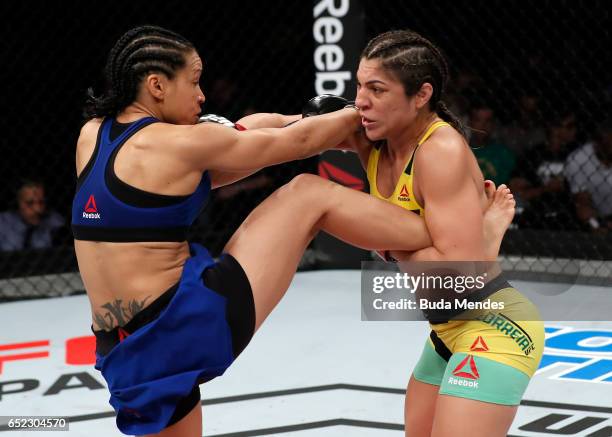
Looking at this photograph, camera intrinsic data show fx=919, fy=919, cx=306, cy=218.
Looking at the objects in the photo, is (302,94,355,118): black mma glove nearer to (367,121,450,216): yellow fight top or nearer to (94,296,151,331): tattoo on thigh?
(367,121,450,216): yellow fight top

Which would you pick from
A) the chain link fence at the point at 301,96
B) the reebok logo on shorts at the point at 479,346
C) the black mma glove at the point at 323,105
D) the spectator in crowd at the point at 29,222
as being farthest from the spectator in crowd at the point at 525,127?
the reebok logo on shorts at the point at 479,346

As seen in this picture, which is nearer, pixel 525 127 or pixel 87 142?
pixel 87 142

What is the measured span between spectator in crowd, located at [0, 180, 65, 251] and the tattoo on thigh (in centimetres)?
288

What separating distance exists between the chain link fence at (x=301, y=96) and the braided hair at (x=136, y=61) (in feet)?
9.48

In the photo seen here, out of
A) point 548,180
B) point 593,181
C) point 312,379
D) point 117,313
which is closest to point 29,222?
point 312,379

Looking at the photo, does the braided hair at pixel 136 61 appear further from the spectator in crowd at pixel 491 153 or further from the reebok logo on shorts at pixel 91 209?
the spectator in crowd at pixel 491 153

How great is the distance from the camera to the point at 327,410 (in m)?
2.84

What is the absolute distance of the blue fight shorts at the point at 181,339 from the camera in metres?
1.76

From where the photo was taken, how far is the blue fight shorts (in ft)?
5.77

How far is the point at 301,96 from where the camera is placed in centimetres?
527

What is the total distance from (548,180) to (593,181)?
0.23 m

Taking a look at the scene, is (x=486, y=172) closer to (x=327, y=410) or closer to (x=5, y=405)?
(x=327, y=410)

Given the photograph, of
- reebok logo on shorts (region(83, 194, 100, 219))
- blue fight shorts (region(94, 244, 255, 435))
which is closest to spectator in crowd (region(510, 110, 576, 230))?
blue fight shorts (region(94, 244, 255, 435))
